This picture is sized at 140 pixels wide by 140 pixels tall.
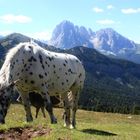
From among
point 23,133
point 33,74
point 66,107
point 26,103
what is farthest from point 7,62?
point 66,107

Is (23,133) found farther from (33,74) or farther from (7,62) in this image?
(7,62)

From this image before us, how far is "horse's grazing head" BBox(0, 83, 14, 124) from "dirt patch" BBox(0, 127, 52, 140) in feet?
2.55

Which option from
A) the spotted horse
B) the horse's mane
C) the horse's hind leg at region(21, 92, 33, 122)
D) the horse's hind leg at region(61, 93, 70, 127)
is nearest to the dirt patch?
the spotted horse

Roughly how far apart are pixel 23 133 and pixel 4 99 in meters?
1.85

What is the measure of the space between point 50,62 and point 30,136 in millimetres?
6028

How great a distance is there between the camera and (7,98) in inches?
685

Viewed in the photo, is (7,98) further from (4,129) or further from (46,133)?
(46,133)

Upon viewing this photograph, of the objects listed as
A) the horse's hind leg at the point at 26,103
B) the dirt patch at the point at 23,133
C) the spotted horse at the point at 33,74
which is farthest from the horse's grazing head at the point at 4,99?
the horse's hind leg at the point at 26,103

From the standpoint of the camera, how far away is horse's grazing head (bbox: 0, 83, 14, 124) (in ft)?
56.5

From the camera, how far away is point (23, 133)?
16891 millimetres

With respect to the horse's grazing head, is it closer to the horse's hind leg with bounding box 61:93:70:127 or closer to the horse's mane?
the horse's mane

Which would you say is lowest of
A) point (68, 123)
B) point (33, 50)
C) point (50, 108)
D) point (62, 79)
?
point (68, 123)

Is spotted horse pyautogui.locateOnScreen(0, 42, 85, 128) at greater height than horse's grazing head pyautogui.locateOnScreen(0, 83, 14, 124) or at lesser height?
greater

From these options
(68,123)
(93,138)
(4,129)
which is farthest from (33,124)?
(68,123)
